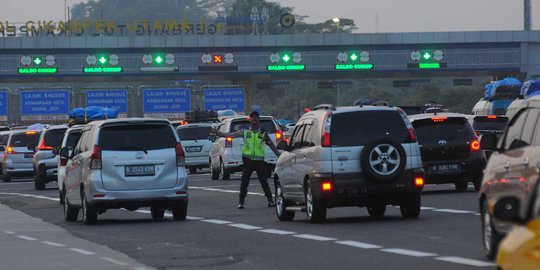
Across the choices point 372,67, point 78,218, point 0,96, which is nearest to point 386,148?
point 78,218

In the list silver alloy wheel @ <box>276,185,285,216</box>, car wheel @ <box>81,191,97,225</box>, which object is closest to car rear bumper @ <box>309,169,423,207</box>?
silver alloy wheel @ <box>276,185,285,216</box>

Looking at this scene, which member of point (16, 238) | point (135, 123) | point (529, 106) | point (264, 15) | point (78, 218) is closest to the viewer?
point (529, 106)

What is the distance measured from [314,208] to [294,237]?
7.45ft

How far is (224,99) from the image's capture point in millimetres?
82125

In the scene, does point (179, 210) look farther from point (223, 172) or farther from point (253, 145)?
point (223, 172)

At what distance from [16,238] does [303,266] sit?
682 cm

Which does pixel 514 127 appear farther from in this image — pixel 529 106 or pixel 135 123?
pixel 135 123


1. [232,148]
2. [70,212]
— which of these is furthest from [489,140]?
[232,148]

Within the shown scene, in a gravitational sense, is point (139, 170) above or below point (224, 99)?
below

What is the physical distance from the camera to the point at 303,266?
561 inches

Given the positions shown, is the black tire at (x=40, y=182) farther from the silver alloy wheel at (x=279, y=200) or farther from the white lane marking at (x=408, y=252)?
the white lane marking at (x=408, y=252)

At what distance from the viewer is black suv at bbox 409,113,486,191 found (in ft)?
92.8

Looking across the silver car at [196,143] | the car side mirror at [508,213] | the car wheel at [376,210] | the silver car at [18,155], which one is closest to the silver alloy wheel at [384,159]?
the car wheel at [376,210]

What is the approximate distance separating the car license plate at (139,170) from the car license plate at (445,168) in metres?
7.58
